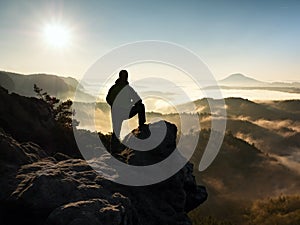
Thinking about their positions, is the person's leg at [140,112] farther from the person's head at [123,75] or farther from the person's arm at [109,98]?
the person's head at [123,75]

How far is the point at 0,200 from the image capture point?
13.3 m

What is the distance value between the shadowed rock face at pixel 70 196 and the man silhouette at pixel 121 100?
3252mm

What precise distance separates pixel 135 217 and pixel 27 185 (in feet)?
16.5

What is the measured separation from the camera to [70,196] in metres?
13.6

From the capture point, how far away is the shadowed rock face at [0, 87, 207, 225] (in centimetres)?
1258

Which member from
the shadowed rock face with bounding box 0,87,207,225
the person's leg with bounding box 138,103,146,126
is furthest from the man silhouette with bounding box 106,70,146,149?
the shadowed rock face with bounding box 0,87,207,225

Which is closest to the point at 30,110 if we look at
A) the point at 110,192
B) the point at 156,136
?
the point at 156,136

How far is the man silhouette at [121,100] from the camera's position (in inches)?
879

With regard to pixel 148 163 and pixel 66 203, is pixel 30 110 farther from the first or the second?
pixel 66 203

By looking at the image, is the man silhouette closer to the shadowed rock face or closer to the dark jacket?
the dark jacket

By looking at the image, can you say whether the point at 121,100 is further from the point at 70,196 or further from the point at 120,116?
the point at 70,196

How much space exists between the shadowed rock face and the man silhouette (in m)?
3.25

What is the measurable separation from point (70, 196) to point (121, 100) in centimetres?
981

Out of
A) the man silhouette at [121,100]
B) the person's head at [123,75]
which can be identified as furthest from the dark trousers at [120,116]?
the person's head at [123,75]
